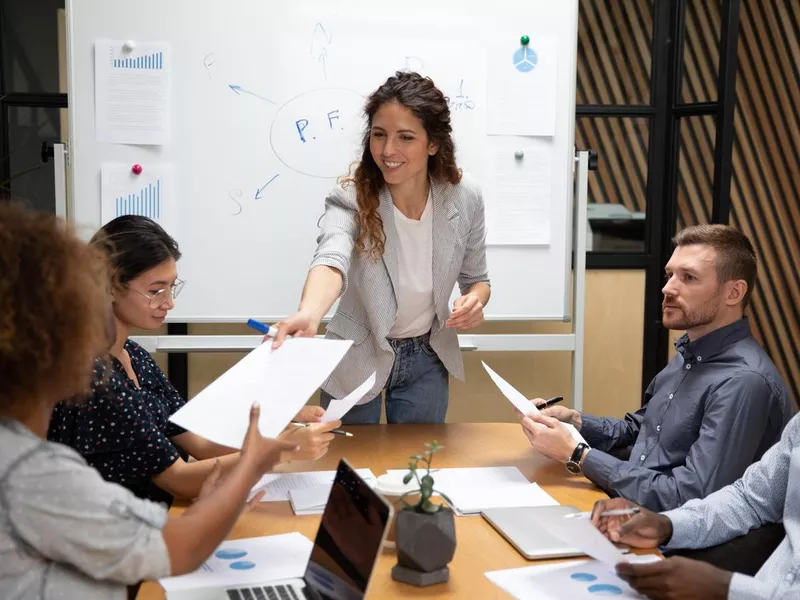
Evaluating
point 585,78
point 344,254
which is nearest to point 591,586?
point 344,254

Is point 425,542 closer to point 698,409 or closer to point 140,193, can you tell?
point 698,409

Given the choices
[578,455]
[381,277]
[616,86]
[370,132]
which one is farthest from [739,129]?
[578,455]

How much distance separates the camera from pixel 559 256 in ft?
9.96

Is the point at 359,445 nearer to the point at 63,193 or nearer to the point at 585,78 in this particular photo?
the point at 63,193

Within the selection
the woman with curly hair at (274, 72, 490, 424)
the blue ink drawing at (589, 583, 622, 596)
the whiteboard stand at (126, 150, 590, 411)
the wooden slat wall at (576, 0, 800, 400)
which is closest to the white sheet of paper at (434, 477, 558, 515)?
the blue ink drawing at (589, 583, 622, 596)

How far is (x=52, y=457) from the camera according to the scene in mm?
953

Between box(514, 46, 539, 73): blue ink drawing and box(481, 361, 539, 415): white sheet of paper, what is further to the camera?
box(514, 46, 539, 73): blue ink drawing

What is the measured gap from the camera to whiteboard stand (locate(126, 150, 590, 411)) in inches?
113

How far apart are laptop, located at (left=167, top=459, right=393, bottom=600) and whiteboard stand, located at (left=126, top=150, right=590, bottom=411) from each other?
1749mm

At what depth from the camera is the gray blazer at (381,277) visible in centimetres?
220

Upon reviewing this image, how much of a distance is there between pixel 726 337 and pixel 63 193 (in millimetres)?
2090

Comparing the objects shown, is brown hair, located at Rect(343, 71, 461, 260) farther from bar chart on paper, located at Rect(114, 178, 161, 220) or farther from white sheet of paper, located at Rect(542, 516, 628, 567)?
white sheet of paper, located at Rect(542, 516, 628, 567)

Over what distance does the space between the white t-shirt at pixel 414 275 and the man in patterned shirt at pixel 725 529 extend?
92cm

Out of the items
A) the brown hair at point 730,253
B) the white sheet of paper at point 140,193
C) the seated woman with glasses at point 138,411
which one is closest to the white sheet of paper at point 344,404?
the seated woman with glasses at point 138,411
